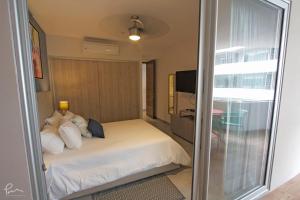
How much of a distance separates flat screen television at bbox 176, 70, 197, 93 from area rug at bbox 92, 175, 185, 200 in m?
2.27

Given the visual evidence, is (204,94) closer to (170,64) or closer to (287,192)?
(287,192)

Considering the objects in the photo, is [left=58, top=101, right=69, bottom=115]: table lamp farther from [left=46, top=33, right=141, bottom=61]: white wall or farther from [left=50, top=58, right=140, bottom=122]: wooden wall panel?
[left=46, top=33, right=141, bottom=61]: white wall

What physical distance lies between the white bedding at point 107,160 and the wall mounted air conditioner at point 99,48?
216 cm

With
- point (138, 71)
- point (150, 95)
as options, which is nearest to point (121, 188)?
point (138, 71)

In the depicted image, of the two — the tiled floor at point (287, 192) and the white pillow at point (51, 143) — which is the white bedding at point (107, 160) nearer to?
the white pillow at point (51, 143)

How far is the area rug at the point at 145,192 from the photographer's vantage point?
1968 millimetres

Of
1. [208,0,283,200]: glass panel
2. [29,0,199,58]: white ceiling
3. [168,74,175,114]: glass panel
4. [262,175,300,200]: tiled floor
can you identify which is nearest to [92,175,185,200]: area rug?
[208,0,283,200]: glass panel

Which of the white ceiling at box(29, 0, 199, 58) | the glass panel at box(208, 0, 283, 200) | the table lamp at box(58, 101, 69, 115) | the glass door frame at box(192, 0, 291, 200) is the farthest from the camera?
the table lamp at box(58, 101, 69, 115)

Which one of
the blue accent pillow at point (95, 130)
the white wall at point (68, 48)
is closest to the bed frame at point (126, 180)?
the blue accent pillow at point (95, 130)

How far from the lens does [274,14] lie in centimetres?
164

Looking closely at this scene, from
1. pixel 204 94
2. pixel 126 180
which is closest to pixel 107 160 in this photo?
pixel 126 180

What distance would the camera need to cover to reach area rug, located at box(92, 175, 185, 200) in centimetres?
197

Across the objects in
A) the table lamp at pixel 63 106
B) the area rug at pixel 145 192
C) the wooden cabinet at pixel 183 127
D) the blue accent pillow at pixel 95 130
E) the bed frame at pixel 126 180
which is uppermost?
the table lamp at pixel 63 106

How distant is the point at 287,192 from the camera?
2031mm
